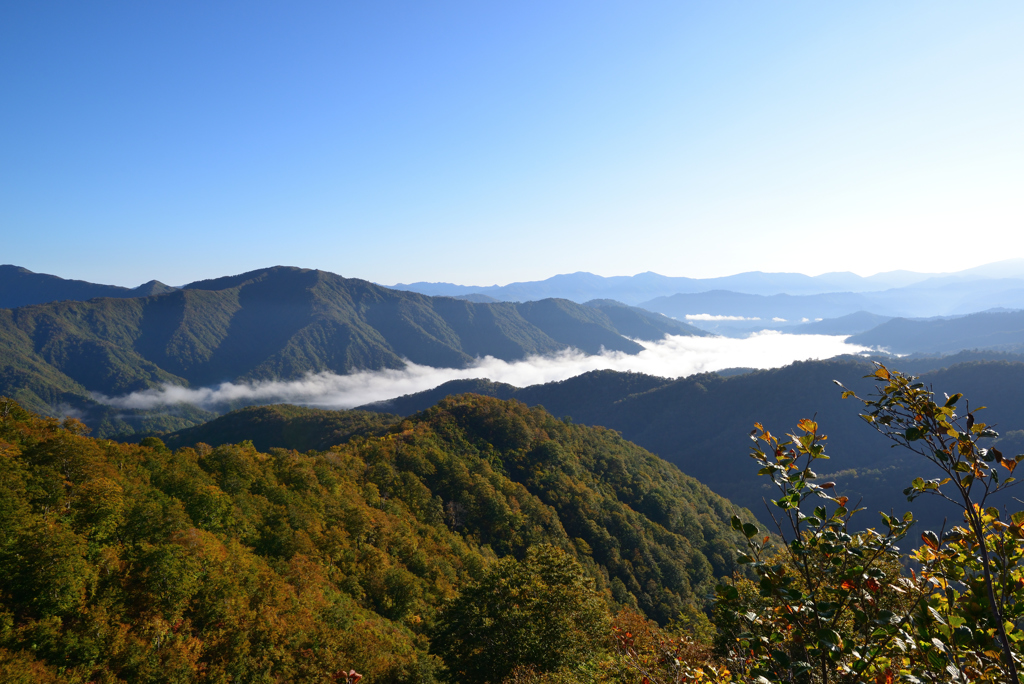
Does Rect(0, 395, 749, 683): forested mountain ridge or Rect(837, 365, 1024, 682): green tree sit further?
Rect(0, 395, 749, 683): forested mountain ridge

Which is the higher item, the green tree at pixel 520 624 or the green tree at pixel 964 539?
the green tree at pixel 964 539

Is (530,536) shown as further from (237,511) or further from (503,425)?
(237,511)

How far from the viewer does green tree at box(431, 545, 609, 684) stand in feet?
78.4

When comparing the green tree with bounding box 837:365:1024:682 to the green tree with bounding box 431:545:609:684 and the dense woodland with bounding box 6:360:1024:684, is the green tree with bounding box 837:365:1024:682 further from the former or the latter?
the green tree with bounding box 431:545:609:684

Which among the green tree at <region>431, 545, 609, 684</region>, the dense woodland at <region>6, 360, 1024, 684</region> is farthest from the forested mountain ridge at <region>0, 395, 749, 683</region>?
the green tree at <region>431, 545, 609, 684</region>

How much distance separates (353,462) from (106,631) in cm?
5294

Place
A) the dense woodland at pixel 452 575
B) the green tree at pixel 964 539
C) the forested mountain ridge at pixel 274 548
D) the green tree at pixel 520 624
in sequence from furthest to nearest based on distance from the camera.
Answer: the forested mountain ridge at pixel 274 548 < the green tree at pixel 520 624 < the dense woodland at pixel 452 575 < the green tree at pixel 964 539

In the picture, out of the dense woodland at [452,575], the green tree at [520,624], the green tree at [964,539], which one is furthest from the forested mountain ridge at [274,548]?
the green tree at [964,539]

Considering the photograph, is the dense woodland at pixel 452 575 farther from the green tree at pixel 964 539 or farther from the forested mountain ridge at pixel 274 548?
the forested mountain ridge at pixel 274 548

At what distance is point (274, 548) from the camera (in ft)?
152

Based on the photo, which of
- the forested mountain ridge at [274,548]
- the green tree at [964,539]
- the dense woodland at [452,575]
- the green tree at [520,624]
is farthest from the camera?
the forested mountain ridge at [274,548]

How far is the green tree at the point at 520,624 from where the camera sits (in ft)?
78.4

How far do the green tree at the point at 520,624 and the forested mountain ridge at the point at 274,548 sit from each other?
4.07 metres

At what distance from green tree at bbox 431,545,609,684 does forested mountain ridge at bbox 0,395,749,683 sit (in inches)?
160
